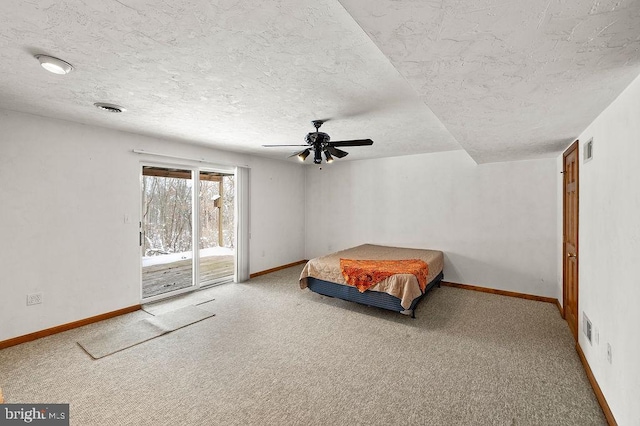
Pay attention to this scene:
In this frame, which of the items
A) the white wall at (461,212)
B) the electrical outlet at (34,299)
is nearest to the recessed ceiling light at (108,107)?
the electrical outlet at (34,299)

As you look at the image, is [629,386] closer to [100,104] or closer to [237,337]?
[237,337]

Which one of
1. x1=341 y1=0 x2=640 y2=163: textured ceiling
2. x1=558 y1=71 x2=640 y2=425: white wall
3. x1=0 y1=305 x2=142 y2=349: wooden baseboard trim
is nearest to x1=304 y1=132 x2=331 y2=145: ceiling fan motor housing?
x1=341 y1=0 x2=640 y2=163: textured ceiling

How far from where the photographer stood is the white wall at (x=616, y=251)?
1529mm

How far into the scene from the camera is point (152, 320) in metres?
3.48

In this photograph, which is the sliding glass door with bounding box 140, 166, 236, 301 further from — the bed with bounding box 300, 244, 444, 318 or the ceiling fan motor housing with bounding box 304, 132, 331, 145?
the ceiling fan motor housing with bounding box 304, 132, 331, 145

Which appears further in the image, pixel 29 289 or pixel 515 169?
pixel 515 169

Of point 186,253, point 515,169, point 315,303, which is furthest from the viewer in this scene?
point 186,253

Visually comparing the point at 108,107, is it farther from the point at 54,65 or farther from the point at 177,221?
the point at 177,221

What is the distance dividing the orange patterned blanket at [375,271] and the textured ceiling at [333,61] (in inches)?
69.2

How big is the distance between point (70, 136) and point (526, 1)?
14.1 feet

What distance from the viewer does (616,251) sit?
178cm

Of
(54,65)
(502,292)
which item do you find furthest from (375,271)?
(54,65)

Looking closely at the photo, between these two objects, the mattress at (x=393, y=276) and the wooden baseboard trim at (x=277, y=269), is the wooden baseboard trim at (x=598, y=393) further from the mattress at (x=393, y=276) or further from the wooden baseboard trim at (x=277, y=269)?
the wooden baseboard trim at (x=277, y=269)

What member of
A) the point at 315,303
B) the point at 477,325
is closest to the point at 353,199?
the point at 315,303
